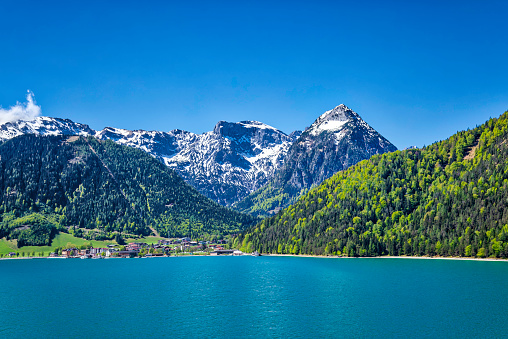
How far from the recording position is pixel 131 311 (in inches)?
3499

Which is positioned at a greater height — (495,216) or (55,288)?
(495,216)

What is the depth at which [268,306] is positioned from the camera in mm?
92375

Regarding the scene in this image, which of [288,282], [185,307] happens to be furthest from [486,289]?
[185,307]

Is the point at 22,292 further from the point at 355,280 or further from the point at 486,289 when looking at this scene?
the point at 486,289

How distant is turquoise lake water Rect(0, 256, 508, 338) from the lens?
238 ft

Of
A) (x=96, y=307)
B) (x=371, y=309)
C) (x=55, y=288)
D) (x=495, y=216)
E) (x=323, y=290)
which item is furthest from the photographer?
(x=495, y=216)

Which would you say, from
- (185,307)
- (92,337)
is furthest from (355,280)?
(92,337)

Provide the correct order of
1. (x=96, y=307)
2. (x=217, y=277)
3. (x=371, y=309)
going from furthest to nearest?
(x=217, y=277)
(x=96, y=307)
(x=371, y=309)

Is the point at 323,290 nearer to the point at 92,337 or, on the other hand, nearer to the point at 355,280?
the point at 355,280

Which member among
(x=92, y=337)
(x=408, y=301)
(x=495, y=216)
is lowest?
(x=92, y=337)

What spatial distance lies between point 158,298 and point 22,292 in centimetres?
4226

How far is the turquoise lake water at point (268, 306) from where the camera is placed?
72.4m

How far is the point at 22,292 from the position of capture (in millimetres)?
117312

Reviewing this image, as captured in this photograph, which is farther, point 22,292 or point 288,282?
point 288,282
